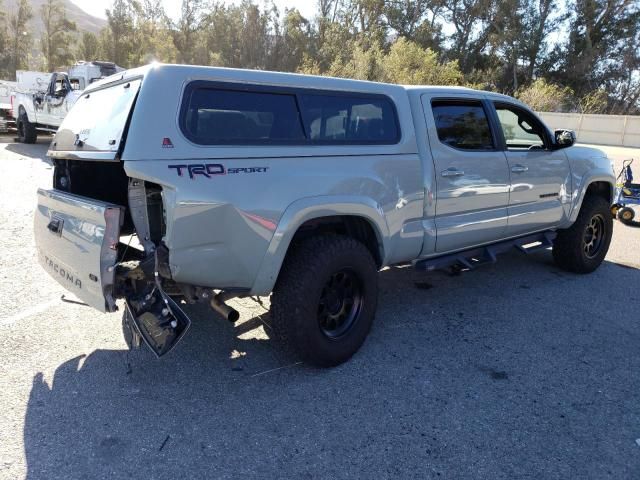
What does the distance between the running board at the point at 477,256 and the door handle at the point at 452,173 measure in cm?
73

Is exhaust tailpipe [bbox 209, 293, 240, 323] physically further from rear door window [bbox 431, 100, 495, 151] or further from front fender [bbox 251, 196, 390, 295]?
rear door window [bbox 431, 100, 495, 151]

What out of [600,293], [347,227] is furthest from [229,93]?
[600,293]

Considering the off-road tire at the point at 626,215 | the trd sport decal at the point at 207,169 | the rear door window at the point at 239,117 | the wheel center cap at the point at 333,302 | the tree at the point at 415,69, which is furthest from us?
the tree at the point at 415,69

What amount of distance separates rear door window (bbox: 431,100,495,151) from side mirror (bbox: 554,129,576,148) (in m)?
1.01

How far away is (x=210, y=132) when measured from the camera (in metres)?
2.82

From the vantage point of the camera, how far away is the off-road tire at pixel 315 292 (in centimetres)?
317

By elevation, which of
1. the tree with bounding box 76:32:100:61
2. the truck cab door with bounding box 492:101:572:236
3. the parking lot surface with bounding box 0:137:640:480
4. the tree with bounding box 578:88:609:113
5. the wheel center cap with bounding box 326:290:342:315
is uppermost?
the tree with bounding box 76:32:100:61

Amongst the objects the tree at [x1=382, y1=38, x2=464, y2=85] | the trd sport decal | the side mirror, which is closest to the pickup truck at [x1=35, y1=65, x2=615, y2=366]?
the trd sport decal

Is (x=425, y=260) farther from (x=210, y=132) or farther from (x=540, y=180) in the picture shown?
(x=210, y=132)

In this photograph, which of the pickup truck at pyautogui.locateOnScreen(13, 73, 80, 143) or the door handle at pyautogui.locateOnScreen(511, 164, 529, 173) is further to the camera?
the pickup truck at pyautogui.locateOnScreen(13, 73, 80, 143)

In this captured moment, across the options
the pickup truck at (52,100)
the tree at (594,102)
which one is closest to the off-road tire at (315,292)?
the pickup truck at (52,100)

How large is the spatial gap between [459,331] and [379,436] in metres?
1.65

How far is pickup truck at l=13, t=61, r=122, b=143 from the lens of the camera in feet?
45.8

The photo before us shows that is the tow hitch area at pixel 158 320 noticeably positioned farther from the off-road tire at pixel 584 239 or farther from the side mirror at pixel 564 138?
the off-road tire at pixel 584 239
